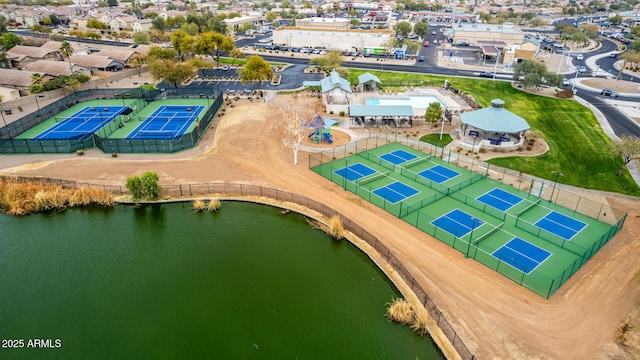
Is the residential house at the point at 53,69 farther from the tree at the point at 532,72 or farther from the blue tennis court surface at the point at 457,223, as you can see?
the tree at the point at 532,72

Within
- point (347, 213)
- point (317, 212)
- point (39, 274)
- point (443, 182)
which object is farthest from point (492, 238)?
point (39, 274)

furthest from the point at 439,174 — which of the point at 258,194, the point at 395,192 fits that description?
the point at 258,194

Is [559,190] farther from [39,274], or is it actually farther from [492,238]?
[39,274]

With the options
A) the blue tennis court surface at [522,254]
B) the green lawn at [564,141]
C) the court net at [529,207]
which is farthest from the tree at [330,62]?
the blue tennis court surface at [522,254]

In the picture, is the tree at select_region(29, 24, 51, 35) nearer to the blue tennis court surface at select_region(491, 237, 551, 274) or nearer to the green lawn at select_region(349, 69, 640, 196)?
the green lawn at select_region(349, 69, 640, 196)

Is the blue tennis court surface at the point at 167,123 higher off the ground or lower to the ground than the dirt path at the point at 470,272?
higher

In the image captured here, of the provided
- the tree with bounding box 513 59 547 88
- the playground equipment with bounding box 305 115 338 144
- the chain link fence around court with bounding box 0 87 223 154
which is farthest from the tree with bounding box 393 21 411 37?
the playground equipment with bounding box 305 115 338 144
